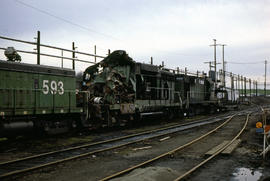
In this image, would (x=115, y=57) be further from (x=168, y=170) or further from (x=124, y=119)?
(x=168, y=170)

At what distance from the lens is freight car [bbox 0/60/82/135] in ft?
34.6

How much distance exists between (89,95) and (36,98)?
349 cm

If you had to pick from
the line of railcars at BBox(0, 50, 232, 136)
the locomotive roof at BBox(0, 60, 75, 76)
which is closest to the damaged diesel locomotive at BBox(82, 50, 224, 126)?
the line of railcars at BBox(0, 50, 232, 136)

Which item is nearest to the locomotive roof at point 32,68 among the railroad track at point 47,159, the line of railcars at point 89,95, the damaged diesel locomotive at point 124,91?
the line of railcars at point 89,95

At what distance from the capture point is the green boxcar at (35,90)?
1065 cm

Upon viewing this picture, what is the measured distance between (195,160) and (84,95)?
7.42 m

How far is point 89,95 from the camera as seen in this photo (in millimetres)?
14711

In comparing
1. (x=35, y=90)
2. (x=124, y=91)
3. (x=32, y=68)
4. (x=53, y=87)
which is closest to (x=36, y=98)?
(x=35, y=90)

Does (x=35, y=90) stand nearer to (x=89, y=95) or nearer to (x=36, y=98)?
(x=36, y=98)

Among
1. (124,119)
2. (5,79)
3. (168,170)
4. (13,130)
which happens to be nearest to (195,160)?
(168,170)

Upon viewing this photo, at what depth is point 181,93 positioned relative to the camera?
909 inches

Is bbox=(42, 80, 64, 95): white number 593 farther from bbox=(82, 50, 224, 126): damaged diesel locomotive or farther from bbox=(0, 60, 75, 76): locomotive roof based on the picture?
bbox=(82, 50, 224, 126): damaged diesel locomotive

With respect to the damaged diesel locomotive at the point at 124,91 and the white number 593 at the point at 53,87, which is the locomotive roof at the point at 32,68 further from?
the damaged diesel locomotive at the point at 124,91

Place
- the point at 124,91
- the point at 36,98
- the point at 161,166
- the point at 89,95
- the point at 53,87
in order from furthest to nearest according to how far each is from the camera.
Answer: the point at 124,91
the point at 89,95
the point at 53,87
the point at 36,98
the point at 161,166
